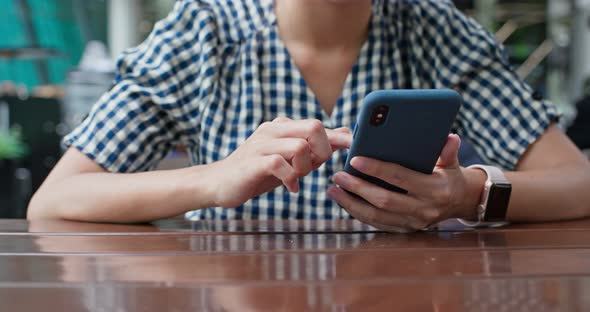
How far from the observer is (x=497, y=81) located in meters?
1.34

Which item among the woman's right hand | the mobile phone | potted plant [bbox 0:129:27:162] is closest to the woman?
the woman's right hand

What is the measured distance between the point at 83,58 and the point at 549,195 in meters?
9.22

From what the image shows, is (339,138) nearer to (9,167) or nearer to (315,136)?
(315,136)

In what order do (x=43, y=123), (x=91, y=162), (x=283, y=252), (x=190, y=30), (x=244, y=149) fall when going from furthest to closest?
(x=43, y=123), (x=190, y=30), (x=91, y=162), (x=244, y=149), (x=283, y=252)

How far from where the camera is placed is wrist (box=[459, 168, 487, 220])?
995 millimetres

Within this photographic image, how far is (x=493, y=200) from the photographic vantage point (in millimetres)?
1001

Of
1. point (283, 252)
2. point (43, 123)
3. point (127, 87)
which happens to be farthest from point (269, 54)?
point (43, 123)

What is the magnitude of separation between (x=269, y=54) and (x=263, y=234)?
57cm

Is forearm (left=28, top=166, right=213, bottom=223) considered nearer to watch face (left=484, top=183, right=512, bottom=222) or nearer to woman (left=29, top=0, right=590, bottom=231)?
woman (left=29, top=0, right=590, bottom=231)

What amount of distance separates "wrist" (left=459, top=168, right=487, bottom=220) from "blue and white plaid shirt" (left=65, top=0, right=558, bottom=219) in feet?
1.00

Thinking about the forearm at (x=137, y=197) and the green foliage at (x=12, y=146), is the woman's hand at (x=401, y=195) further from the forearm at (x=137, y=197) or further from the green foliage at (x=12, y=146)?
the green foliage at (x=12, y=146)

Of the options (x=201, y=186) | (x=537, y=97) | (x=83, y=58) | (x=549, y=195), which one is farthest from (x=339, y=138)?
(x=83, y=58)

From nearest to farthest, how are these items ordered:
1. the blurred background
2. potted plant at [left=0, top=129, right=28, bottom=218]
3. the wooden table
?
the wooden table
potted plant at [left=0, top=129, right=28, bottom=218]
the blurred background

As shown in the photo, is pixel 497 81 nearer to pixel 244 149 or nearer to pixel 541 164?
pixel 541 164
